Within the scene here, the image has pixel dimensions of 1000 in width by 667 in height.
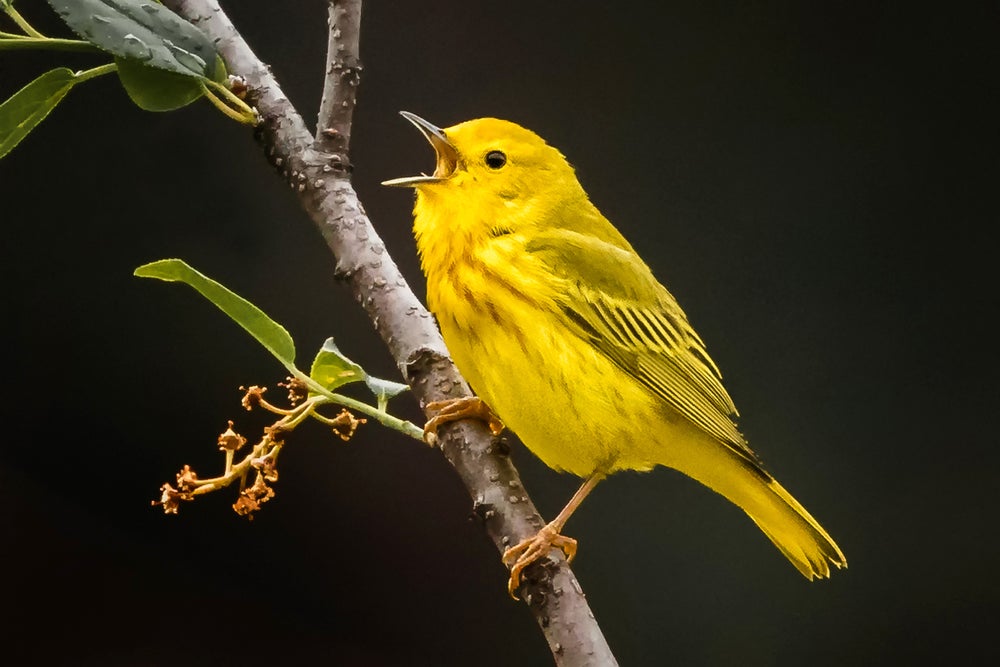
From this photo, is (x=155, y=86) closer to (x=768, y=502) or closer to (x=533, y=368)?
(x=533, y=368)

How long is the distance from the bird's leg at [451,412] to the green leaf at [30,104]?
54 centimetres

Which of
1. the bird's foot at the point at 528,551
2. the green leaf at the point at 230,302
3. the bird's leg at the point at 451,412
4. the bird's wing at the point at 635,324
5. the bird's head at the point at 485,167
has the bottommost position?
the bird's foot at the point at 528,551

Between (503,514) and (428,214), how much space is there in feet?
1.69

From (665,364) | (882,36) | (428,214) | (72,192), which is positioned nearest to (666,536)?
(665,364)

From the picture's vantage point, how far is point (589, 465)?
148 cm

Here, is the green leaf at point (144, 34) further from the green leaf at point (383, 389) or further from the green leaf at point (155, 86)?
the green leaf at point (383, 389)

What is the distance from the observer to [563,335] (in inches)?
57.5

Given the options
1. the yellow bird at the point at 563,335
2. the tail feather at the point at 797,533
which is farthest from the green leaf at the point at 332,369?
the tail feather at the point at 797,533

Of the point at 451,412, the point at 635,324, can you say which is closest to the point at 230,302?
the point at 451,412

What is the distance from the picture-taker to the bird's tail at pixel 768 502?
4.95 ft

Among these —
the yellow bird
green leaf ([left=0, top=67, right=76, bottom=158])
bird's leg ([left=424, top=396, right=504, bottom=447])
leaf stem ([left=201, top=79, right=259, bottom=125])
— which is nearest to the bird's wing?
the yellow bird

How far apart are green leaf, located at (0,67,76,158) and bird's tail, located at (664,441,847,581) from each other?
929mm

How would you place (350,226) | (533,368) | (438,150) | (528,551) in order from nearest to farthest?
(528,551)
(350,226)
(533,368)
(438,150)

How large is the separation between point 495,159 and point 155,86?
Answer: 0.52 m
